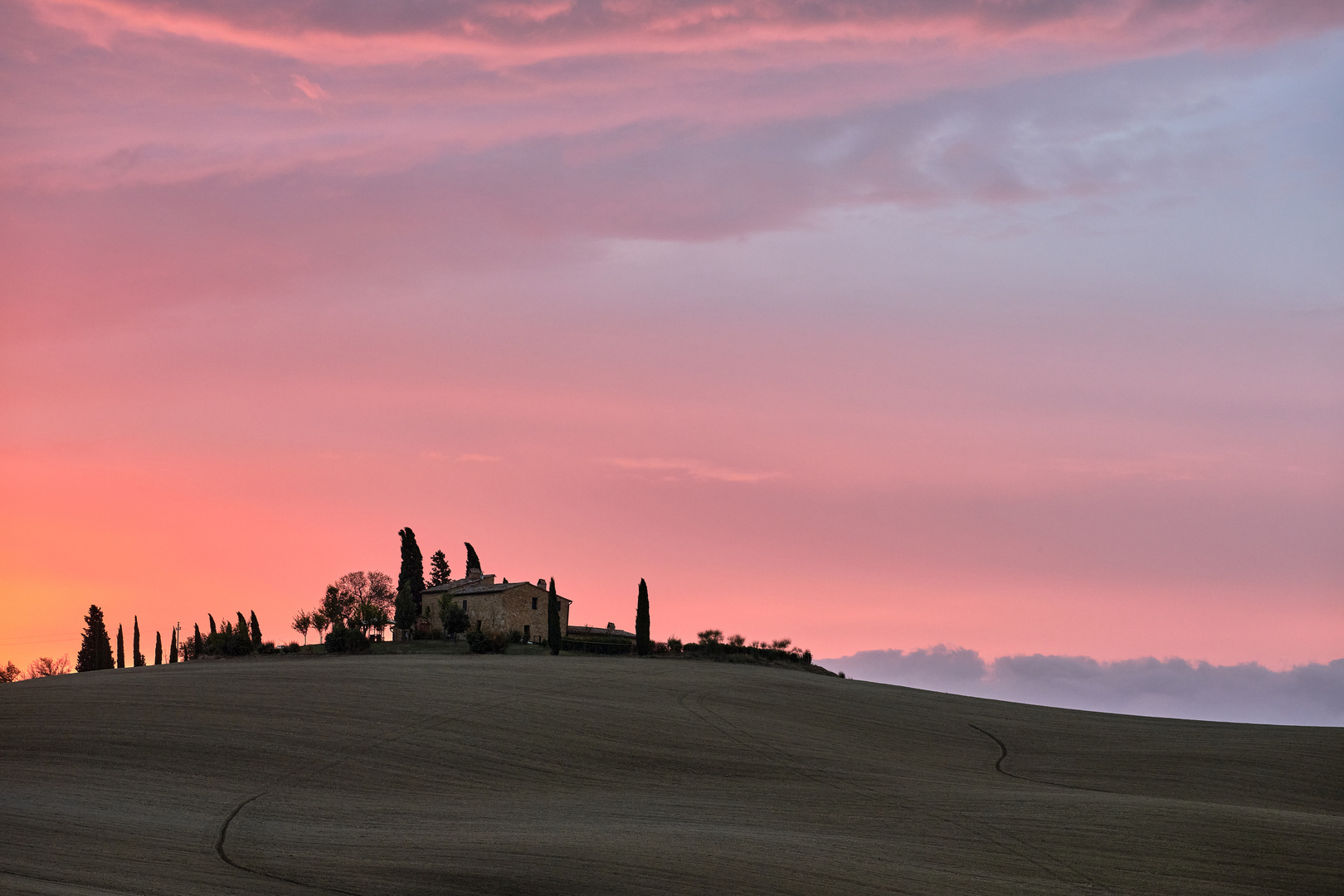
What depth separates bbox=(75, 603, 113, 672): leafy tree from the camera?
9350cm

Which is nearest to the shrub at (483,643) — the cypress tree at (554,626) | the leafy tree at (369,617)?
the cypress tree at (554,626)

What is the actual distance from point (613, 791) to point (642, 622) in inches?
1605

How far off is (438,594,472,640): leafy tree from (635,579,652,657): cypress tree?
15277mm

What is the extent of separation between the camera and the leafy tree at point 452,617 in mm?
83375

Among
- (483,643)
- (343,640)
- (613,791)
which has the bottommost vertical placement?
(613,791)

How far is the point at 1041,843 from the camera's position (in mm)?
27125

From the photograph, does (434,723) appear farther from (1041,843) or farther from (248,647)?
(248,647)

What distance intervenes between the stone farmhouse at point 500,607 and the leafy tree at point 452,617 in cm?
59

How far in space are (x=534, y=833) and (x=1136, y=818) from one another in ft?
52.8

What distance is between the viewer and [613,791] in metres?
34.2

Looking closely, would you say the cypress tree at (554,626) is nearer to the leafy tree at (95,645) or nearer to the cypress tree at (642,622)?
the cypress tree at (642,622)

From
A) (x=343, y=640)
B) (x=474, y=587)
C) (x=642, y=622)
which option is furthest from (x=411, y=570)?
(x=642, y=622)

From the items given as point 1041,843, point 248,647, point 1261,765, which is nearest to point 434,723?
point 1041,843

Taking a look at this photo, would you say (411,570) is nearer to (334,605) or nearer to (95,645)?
(334,605)
